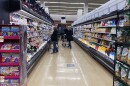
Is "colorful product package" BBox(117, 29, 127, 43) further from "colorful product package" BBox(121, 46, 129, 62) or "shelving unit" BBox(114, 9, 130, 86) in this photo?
"colorful product package" BBox(121, 46, 129, 62)

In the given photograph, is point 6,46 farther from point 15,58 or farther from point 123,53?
point 123,53

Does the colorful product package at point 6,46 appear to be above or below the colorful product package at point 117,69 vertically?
above

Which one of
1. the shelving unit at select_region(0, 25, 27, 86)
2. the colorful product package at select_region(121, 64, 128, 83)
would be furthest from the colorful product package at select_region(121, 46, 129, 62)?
the shelving unit at select_region(0, 25, 27, 86)

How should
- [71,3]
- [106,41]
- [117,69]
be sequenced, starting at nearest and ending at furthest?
[117,69], [106,41], [71,3]

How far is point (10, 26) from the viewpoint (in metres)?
3.61

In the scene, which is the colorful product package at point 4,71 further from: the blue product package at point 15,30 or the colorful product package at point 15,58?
the blue product package at point 15,30

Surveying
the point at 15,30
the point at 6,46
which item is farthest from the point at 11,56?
the point at 15,30

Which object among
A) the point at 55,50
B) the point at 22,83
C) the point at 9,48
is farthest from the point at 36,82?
the point at 55,50

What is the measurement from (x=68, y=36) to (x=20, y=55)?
12.5m

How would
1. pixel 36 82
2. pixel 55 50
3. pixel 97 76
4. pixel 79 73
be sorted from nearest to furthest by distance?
pixel 36 82 → pixel 97 76 → pixel 79 73 → pixel 55 50

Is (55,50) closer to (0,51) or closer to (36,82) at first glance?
(36,82)

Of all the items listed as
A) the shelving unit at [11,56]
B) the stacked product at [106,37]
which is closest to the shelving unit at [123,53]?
the shelving unit at [11,56]

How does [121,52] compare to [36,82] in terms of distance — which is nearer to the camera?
[121,52]

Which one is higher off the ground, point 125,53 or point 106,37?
point 106,37
